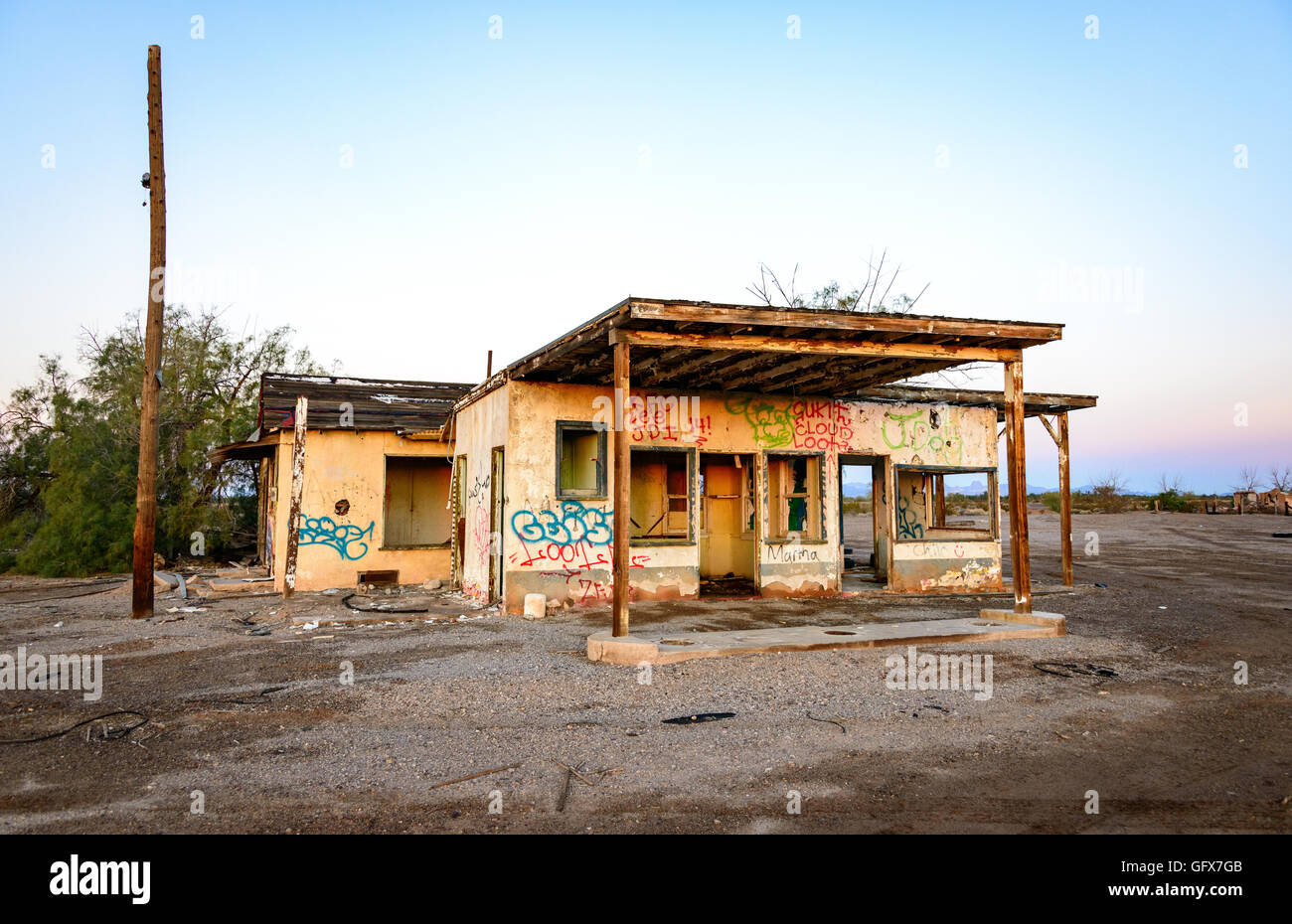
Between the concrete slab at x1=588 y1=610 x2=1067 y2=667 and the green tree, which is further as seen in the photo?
the green tree

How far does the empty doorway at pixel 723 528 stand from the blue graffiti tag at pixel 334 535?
6.07 m

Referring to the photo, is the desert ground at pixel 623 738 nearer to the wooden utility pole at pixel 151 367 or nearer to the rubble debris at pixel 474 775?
the rubble debris at pixel 474 775

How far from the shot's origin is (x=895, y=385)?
41.4 ft

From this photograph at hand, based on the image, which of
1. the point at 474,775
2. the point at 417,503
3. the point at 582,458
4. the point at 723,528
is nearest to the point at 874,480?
the point at 723,528

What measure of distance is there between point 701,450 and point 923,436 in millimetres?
4309

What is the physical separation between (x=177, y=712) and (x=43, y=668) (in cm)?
249

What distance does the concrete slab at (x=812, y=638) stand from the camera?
22.7ft

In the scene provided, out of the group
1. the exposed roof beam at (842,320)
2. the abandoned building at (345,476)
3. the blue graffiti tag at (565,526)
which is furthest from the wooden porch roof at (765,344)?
the abandoned building at (345,476)

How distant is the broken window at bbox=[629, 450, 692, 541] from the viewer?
43.7 feet

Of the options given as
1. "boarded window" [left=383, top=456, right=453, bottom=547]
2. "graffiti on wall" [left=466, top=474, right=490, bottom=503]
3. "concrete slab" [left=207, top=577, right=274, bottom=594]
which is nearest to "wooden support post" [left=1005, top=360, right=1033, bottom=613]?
"graffiti on wall" [left=466, top=474, right=490, bottom=503]

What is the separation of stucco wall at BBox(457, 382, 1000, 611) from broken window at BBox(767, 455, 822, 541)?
0.49 feet
